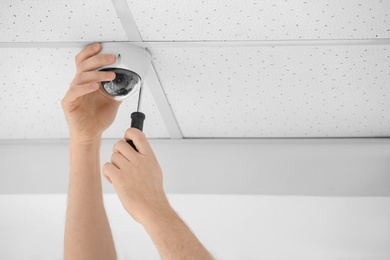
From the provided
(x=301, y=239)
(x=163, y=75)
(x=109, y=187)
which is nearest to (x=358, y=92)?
(x=163, y=75)

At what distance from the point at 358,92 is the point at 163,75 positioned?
42cm

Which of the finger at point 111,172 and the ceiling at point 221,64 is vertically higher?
the ceiling at point 221,64

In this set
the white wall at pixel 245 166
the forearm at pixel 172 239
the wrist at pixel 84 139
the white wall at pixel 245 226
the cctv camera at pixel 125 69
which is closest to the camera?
the forearm at pixel 172 239

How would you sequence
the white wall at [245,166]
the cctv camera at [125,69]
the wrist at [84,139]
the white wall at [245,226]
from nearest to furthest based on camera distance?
the cctv camera at [125,69] → the wrist at [84,139] → the white wall at [245,166] → the white wall at [245,226]

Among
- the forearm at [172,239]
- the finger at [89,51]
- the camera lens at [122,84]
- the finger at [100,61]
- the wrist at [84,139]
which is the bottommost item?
the forearm at [172,239]

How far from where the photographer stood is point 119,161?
1.10m

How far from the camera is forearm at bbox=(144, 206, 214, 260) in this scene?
1017mm

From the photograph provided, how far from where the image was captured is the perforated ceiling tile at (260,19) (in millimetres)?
1019

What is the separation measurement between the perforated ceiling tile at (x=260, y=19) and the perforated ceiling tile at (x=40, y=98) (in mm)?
209

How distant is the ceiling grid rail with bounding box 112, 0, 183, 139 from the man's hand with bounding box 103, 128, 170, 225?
188mm

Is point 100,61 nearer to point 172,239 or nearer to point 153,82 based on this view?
point 153,82

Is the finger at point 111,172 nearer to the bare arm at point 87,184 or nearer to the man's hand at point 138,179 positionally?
the man's hand at point 138,179

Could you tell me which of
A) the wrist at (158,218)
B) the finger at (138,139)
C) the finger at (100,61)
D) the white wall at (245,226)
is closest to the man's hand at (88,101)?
the finger at (100,61)

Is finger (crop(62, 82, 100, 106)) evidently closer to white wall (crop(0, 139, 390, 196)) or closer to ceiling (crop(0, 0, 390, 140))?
ceiling (crop(0, 0, 390, 140))
